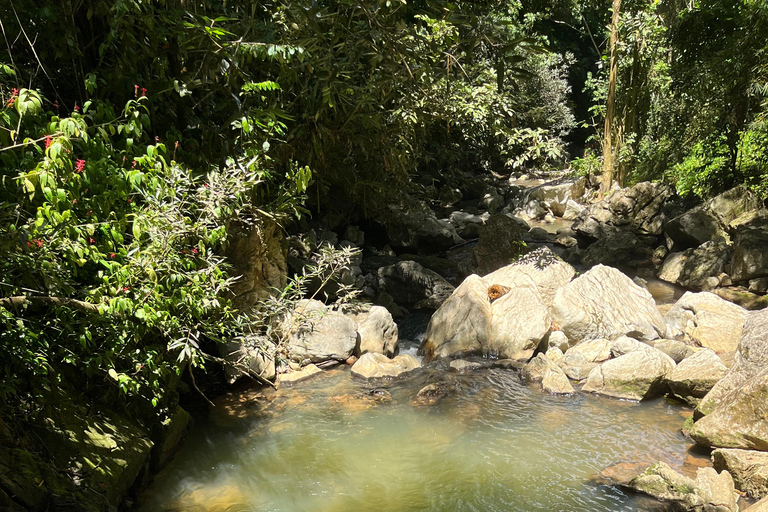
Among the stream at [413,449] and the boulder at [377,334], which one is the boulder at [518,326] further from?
the boulder at [377,334]

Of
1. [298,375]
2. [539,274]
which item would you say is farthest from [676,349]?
[298,375]

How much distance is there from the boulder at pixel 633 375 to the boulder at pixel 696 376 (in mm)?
152

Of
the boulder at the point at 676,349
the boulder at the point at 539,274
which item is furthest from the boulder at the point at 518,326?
the boulder at the point at 676,349

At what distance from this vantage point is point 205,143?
4.82 meters

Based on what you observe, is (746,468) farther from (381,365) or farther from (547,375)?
(381,365)

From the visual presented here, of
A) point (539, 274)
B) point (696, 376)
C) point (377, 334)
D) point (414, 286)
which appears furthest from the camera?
point (414, 286)

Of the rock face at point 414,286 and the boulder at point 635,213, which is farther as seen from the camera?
the boulder at point 635,213

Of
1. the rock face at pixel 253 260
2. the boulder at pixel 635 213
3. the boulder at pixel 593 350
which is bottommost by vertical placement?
the boulder at pixel 593 350

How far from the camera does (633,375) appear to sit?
601cm

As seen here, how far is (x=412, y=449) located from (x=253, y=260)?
286 cm

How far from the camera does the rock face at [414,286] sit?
9.52 meters

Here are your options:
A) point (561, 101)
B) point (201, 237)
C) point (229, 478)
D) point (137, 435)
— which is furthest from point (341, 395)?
point (561, 101)

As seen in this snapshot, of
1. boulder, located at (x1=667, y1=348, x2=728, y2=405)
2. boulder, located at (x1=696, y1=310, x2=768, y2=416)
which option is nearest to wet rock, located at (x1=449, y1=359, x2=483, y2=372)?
boulder, located at (x1=667, y1=348, x2=728, y2=405)

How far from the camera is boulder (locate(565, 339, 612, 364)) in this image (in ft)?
22.5
